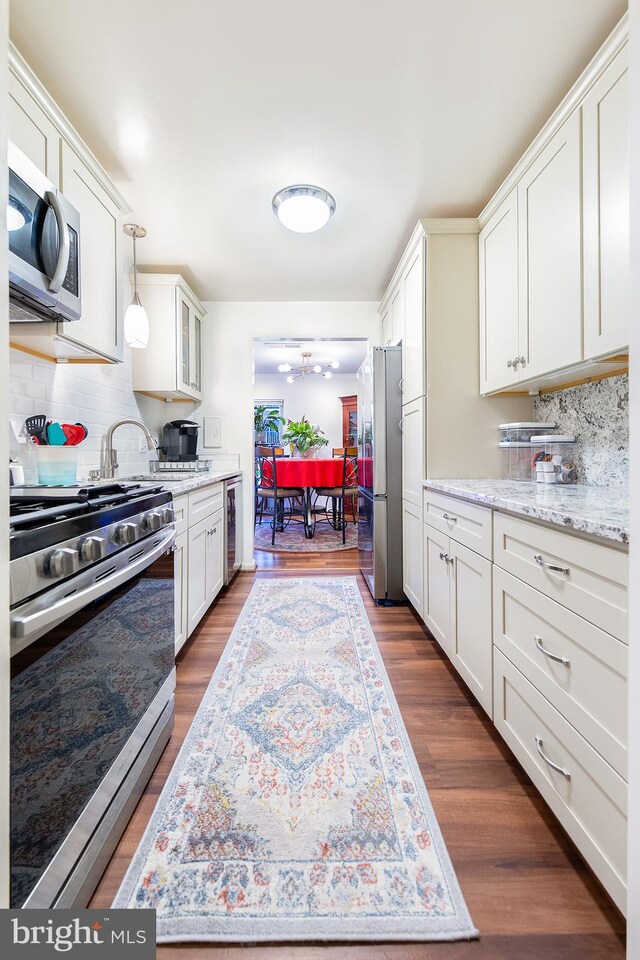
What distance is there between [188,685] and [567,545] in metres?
1.60

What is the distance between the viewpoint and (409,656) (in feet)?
6.67

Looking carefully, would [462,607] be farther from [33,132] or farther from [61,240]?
[33,132]

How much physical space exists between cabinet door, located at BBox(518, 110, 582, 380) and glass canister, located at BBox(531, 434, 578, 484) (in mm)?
325

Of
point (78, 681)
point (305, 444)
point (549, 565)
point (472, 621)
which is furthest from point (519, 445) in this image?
point (305, 444)

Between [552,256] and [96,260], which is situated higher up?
[96,260]

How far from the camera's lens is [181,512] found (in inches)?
77.0

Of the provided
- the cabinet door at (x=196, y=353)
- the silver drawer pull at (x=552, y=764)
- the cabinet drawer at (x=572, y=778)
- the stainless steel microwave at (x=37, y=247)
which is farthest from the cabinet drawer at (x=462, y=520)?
the cabinet door at (x=196, y=353)

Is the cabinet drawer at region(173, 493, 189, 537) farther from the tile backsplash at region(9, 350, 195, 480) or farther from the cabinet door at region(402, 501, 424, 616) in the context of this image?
the cabinet door at region(402, 501, 424, 616)

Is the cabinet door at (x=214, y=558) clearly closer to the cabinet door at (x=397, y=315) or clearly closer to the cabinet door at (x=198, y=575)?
the cabinet door at (x=198, y=575)

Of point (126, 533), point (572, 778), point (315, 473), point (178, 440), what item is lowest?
point (572, 778)

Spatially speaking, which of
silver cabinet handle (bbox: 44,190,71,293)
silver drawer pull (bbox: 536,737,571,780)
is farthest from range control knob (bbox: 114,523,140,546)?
silver drawer pull (bbox: 536,737,571,780)

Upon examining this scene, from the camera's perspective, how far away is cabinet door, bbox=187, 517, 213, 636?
2.09 meters

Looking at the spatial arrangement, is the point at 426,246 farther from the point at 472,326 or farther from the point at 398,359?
the point at 398,359

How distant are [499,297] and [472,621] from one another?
1.51 m
